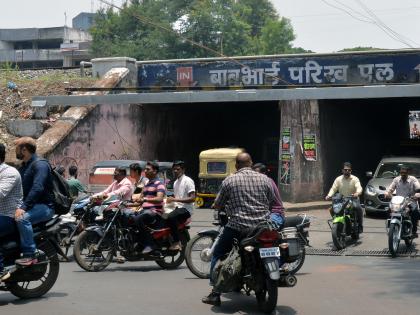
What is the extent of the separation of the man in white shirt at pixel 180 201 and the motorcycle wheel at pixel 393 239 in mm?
3611

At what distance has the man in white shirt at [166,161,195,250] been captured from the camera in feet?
38.9

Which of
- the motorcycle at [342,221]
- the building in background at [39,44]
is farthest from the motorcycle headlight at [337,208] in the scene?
the building in background at [39,44]

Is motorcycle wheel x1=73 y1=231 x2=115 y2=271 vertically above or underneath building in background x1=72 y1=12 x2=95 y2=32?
underneath

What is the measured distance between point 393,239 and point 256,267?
6.07 m

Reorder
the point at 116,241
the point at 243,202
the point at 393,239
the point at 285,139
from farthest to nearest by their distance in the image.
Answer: the point at 285,139 < the point at 393,239 < the point at 116,241 < the point at 243,202

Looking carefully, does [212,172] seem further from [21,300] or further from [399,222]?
[21,300]

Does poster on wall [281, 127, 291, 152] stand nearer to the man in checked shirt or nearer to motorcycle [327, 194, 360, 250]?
motorcycle [327, 194, 360, 250]

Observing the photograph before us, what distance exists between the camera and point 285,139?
24.0 m

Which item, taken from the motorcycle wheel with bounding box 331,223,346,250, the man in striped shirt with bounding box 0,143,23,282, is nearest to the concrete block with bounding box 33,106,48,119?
the motorcycle wheel with bounding box 331,223,346,250

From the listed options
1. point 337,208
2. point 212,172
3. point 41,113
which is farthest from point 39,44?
point 337,208

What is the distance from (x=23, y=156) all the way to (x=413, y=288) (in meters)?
5.10

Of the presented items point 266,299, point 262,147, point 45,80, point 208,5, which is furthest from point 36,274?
point 208,5

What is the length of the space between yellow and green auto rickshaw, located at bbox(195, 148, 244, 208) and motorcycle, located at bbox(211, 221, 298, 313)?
1598cm

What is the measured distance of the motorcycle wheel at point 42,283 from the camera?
895cm
